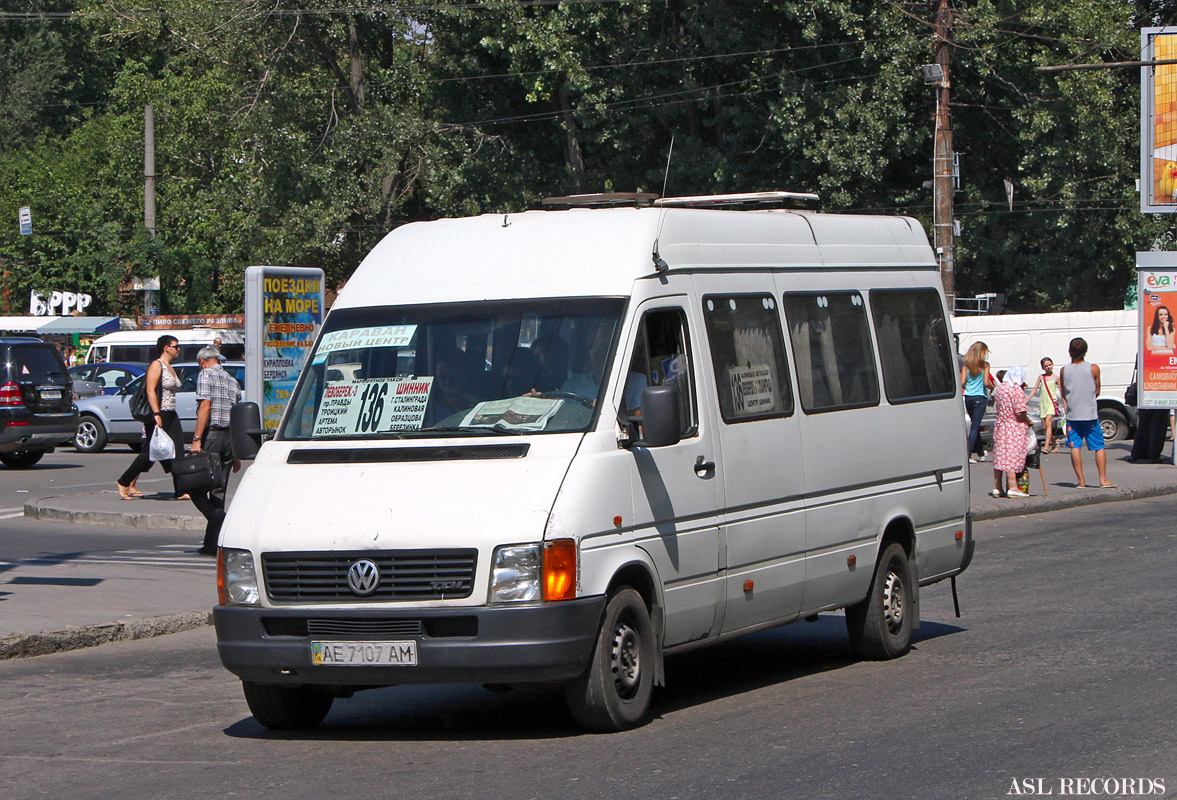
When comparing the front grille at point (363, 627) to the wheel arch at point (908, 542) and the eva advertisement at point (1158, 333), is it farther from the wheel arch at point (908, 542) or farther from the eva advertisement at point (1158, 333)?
the eva advertisement at point (1158, 333)

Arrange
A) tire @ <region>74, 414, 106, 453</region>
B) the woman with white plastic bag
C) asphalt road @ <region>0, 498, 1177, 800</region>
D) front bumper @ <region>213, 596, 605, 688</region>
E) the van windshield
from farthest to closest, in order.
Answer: tire @ <region>74, 414, 106, 453</region>
the woman with white plastic bag
the van windshield
front bumper @ <region>213, 596, 605, 688</region>
asphalt road @ <region>0, 498, 1177, 800</region>

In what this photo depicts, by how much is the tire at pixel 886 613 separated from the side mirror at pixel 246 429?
11.9ft

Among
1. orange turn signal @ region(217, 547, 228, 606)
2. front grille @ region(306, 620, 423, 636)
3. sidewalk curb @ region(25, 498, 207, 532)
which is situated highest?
orange turn signal @ region(217, 547, 228, 606)

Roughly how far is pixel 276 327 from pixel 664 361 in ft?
33.1

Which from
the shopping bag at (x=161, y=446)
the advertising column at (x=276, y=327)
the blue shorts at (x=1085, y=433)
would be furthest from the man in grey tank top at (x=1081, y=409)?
the shopping bag at (x=161, y=446)

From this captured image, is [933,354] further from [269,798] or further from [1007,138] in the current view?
[1007,138]

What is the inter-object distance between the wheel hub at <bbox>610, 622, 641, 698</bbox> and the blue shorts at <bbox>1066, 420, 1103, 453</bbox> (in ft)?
50.7

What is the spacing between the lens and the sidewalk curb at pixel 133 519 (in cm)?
1680

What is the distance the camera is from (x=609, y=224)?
773 cm

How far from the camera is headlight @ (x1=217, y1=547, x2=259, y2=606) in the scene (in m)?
6.98

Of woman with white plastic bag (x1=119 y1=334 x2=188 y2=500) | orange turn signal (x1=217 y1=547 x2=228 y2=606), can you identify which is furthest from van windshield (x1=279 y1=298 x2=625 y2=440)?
woman with white plastic bag (x1=119 y1=334 x2=188 y2=500)

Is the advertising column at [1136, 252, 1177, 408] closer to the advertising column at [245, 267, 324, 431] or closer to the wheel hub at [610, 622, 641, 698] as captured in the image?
the advertising column at [245, 267, 324, 431]

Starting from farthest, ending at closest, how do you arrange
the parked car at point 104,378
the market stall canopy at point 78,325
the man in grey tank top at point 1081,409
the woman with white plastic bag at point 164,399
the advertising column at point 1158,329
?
the market stall canopy at point 78,325, the parked car at point 104,378, the advertising column at point 1158,329, the man in grey tank top at point 1081,409, the woman with white plastic bag at point 164,399

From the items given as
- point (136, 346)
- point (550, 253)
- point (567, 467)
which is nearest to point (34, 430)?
point (136, 346)
